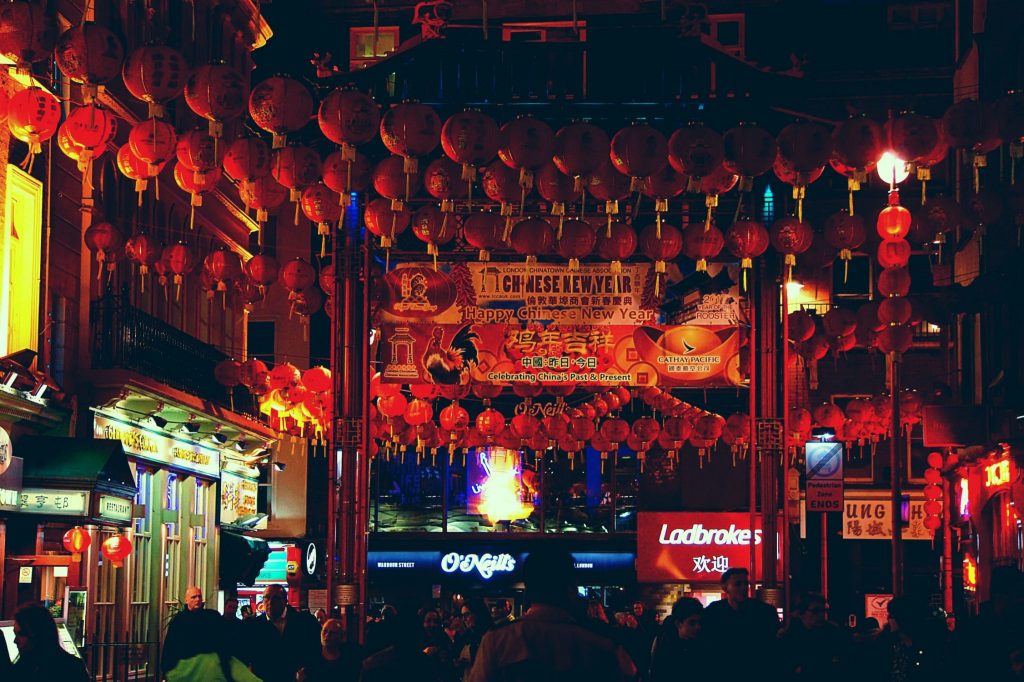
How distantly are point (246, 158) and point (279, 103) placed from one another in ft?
5.15

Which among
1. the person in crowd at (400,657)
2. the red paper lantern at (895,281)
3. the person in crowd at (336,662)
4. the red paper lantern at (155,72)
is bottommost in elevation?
the person in crowd at (336,662)

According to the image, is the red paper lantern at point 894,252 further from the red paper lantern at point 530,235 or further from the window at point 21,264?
the window at point 21,264

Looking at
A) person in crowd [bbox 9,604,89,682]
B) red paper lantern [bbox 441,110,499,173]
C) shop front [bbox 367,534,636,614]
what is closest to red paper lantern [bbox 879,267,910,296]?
red paper lantern [bbox 441,110,499,173]

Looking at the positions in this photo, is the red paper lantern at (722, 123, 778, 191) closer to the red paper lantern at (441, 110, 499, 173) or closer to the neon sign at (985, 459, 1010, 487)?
the red paper lantern at (441, 110, 499, 173)

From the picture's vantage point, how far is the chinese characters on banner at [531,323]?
21.5 meters

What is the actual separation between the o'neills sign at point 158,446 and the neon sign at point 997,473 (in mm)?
13087

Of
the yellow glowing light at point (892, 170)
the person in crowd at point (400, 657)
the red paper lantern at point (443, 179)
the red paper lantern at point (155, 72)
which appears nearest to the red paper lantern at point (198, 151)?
the red paper lantern at point (155, 72)

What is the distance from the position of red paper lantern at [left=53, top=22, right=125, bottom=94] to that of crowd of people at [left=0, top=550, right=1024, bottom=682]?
198 inches

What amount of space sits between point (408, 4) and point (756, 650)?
30.8 meters

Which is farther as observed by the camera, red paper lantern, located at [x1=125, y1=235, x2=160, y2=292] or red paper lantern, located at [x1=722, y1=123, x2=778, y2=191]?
red paper lantern, located at [x1=125, y1=235, x2=160, y2=292]

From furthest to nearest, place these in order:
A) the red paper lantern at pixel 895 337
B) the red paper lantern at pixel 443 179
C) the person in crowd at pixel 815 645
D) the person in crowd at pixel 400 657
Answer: the red paper lantern at pixel 895 337 < the red paper lantern at pixel 443 179 < the person in crowd at pixel 815 645 < the person in crowd at pixel 400 657

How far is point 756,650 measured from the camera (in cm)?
1017

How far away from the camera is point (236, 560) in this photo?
32.3 metres

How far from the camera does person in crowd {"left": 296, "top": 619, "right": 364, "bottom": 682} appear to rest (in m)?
11.1
